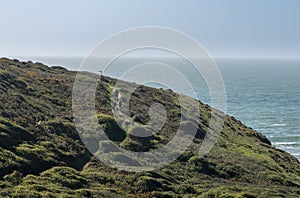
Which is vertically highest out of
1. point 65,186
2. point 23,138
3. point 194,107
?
point 194,107

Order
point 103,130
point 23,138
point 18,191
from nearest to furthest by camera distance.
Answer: point 18,191, point 23,138, point 103,130

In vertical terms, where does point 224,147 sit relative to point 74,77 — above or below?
below

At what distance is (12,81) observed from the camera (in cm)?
5394

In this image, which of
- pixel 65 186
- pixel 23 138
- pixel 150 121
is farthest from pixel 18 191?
pixel 150 121

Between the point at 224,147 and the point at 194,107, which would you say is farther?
the point at 194,107

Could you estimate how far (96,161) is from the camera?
3675 centimetres

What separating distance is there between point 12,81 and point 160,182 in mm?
31385

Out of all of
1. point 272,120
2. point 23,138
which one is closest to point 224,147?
point 23,138

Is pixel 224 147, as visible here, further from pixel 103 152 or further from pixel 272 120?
pixel 272 120

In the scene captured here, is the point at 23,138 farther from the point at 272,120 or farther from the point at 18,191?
the point at 272,120

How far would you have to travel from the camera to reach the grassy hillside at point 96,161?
29316 mm

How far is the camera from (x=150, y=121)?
181ft

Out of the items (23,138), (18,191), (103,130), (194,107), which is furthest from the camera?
(194,107)

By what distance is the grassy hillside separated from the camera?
96.2ft
